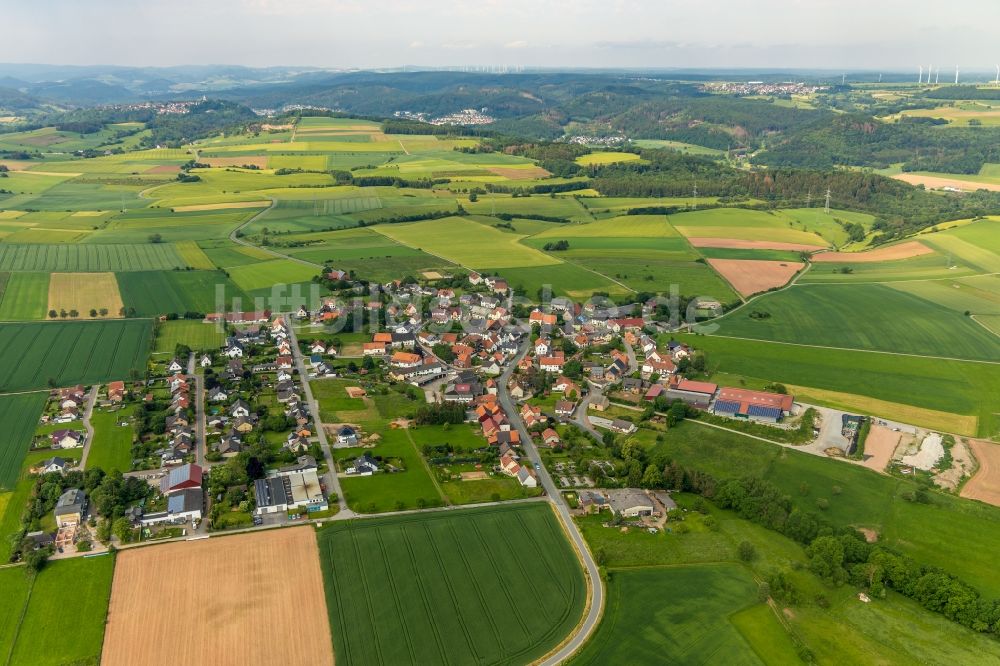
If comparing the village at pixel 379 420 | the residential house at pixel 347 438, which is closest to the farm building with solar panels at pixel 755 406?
the village at pixel 379 420

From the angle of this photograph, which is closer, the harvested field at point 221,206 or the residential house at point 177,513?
the residential house at point 177,513

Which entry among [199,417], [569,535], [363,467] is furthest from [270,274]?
[569,535]

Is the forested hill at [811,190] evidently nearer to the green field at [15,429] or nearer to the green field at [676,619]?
the green field at [676,619]

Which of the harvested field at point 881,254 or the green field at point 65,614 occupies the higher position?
the harvested field at point 881,254

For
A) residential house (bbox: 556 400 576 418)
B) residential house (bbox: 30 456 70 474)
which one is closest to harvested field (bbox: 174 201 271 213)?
residential house (bbox: 30 456 70 474)

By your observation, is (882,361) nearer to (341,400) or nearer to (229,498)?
(341,400)

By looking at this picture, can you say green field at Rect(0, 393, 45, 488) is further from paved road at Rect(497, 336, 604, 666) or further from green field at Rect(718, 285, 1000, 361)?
green field at Rect(718, 285, 1000, 361)
